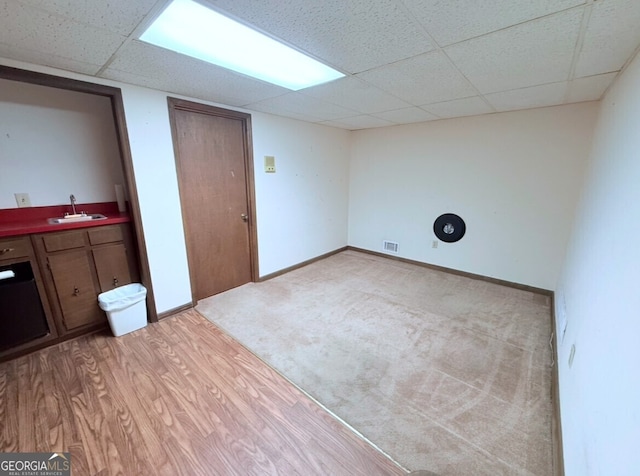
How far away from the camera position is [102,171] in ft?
8.56

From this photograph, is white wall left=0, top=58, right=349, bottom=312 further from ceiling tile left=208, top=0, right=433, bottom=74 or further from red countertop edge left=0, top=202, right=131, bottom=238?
ceiling tile left=208, top=0, right=433, bottom=74

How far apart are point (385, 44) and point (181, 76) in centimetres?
147

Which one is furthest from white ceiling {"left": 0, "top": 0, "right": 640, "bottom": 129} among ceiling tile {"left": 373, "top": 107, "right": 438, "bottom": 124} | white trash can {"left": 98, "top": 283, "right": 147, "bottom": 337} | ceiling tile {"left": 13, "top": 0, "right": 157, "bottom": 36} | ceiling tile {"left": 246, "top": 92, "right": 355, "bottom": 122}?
white trash can {"left": 98, "top": 283, "right": 147, "bottom": 337}

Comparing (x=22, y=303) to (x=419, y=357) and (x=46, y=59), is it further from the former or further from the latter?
(x=419, y=357)

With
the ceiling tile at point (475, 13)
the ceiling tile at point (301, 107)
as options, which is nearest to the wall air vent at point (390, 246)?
the ceiling tile at point (301, 107)

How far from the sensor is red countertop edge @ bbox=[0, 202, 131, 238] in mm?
1905

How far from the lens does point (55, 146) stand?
233 cm

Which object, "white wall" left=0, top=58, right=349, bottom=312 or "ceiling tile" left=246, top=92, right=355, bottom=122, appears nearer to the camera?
"white wall" left=0, top=58, right=349, bottom=312

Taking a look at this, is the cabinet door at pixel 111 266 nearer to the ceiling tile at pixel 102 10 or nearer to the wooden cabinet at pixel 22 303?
the wooden cabinet at pixel 22 303

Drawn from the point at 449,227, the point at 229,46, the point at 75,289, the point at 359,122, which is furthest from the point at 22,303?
the point at 449,227

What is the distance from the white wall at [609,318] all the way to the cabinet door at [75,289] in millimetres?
3231

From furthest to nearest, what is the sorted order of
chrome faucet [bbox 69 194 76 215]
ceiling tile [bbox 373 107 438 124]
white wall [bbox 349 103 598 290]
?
1. ceiling tile [bbox 373 107 438 124]
2. white wall [bbox 349 103 598 290]
3. chrome faucet [bbox 69 194 76 215]

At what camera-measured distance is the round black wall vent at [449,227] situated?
353 cm

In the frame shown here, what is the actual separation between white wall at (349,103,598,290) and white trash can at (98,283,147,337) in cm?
338
